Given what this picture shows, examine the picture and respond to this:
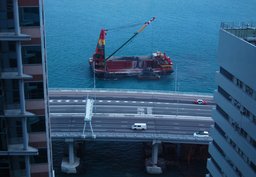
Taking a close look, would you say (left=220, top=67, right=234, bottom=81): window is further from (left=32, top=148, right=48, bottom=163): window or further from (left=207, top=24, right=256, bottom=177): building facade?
(left=32, top=148, right=48, bottom=163): window

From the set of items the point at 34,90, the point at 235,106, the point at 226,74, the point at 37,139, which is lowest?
the point at 235,106

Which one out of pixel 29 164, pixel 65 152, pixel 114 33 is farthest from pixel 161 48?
pixel 29 164

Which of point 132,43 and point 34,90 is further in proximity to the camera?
point 132,43

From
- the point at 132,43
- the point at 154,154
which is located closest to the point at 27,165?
the point at 154,154

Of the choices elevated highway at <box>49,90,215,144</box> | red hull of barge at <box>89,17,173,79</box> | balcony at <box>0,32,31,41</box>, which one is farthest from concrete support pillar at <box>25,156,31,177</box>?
red hull of barge at <box>89,17,173,79</box>

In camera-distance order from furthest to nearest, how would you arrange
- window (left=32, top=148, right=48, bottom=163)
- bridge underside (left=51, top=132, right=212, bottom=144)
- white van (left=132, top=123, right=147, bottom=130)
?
white van (left=132, top=123, right=147, bottom=130) < bridge underside (left=51, top=132, right=212, bottom=144) < window (left=32, top=148, right=48, bottom=163)

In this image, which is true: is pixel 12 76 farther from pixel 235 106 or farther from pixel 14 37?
pixel 235 106

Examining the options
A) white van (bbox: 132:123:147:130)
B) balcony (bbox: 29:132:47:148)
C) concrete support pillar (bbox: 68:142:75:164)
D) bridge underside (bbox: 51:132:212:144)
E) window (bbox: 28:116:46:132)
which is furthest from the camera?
white van (bbox: 132:123:147:130)
